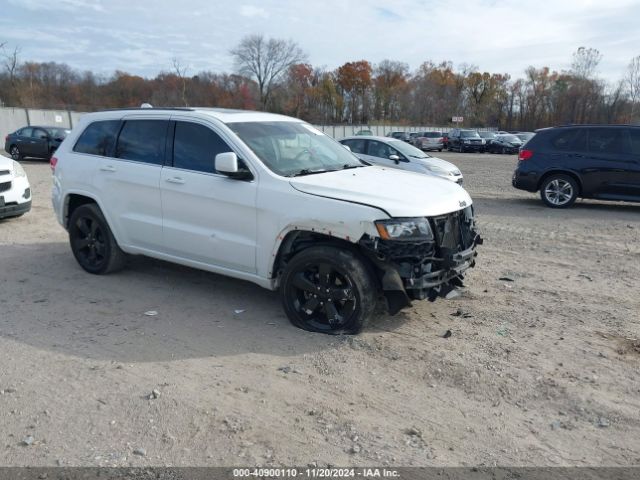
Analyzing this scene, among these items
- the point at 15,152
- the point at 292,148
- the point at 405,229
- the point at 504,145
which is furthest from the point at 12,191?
the point at 504,145

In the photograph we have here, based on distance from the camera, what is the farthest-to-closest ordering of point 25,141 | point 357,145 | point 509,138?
1. point 509,138
2. point 25,141
3. point 357,145

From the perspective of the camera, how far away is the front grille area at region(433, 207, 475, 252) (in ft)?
15.5

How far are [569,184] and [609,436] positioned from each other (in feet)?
31.0

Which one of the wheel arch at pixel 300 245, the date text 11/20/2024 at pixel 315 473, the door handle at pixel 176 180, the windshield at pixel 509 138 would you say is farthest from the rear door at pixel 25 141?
the windshield at pixel 509 138

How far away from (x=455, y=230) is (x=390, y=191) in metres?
0.72

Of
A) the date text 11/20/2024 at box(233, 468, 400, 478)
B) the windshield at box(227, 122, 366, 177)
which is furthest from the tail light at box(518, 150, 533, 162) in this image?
the date text 11/20/2024 at box(233, 468, 400, 478)

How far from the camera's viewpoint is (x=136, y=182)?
19.2ft

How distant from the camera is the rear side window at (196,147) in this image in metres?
5.36

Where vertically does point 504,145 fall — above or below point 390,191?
above

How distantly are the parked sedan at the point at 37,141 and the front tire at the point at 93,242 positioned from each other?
19454mm

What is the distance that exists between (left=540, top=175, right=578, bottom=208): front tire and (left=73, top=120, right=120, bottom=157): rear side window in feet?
30.3

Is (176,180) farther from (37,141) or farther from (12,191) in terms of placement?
(37,141)

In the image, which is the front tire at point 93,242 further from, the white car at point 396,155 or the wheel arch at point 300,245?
the white car at point 396,155

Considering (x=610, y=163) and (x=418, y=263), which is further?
(x=610, y=163)
